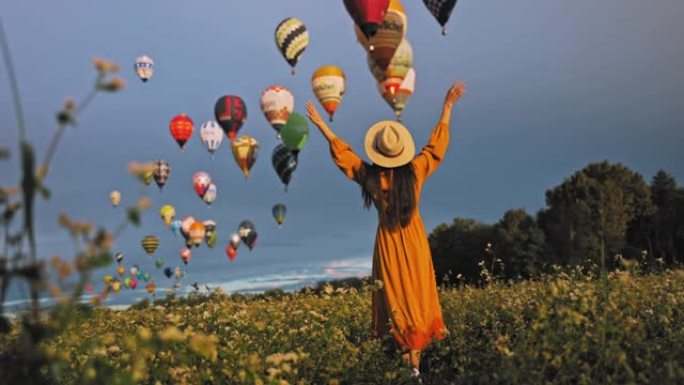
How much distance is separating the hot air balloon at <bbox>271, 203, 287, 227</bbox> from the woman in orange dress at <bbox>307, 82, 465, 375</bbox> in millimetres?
34264

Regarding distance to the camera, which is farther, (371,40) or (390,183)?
(371,40)

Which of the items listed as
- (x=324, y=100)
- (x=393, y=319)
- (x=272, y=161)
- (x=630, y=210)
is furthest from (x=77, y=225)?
(x=630, y=210)

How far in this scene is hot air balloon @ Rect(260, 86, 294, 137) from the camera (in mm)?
32281

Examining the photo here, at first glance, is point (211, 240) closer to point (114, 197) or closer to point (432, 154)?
point (114, 197)

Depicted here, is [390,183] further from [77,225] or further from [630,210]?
[630,210]

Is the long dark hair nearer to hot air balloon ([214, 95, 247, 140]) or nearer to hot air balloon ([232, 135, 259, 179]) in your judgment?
hot air balloon ([214, 95, 247, 140])

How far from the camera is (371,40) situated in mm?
24234

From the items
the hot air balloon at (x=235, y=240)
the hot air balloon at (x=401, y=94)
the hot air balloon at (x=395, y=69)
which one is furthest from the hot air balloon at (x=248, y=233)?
the hot air balloon at (x=395, y=69)

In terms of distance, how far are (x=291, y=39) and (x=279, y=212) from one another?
50.2 ft

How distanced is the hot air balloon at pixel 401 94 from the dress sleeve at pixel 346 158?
19705 mm

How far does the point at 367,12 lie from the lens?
20.5 m

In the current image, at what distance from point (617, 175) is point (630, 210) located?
9.65 feet

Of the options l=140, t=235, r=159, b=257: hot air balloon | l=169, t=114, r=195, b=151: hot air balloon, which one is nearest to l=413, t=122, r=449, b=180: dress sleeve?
l=169, t=114, r=195, b=151: hot air balloon

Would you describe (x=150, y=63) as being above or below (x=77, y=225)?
above
